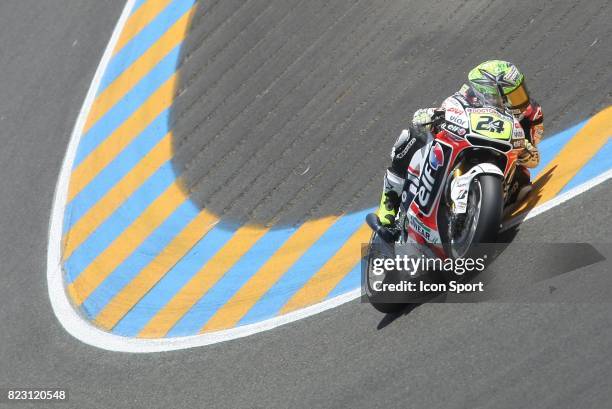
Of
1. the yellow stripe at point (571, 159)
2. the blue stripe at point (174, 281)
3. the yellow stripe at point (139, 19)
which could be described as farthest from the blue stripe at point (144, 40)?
the yellow stripe at point (571, 159)

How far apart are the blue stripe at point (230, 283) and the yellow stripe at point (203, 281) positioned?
81 mm

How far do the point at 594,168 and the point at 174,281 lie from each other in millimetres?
5153

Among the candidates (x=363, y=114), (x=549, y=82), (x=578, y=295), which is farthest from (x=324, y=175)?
(x=578, y=295)

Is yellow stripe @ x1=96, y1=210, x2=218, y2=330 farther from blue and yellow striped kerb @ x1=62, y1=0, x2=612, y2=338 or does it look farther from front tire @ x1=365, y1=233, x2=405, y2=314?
front tire @ x1=365, y1=233, x2=405, y2=314

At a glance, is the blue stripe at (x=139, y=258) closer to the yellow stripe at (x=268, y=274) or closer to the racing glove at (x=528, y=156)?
the yellow stripe at (x=268, y=274)

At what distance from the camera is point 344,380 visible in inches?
305

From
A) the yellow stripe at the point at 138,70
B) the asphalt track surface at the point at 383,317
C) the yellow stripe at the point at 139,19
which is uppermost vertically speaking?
the yellow stripe at the point at 139,19

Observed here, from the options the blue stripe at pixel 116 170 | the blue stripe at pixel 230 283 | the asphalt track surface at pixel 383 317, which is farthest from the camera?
the blue stripe at pixel 116 170

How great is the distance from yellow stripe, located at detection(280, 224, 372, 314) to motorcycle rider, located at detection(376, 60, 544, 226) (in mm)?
1357

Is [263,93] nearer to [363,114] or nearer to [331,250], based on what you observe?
[363,114]

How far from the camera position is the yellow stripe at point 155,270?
35.0 ft

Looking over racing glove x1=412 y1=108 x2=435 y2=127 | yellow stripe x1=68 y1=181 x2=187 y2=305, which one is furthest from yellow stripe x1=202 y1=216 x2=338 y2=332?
racing glove x1=412 y1=108 x2=435 y2=127

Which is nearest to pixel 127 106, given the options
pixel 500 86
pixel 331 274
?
pixel 331 274

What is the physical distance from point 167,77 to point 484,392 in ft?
28.8
